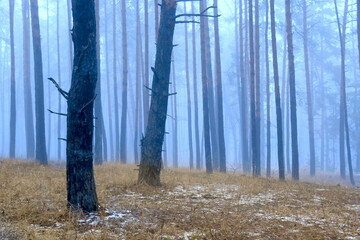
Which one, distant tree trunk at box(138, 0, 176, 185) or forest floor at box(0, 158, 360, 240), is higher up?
distant tree trunk at box(138, 0, 176, 185)

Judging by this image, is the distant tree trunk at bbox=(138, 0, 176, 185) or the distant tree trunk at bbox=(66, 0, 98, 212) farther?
the distant tree trunk at bbox=(138, 0, 176, 185)

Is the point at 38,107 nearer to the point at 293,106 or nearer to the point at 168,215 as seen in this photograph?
the point at 168,215

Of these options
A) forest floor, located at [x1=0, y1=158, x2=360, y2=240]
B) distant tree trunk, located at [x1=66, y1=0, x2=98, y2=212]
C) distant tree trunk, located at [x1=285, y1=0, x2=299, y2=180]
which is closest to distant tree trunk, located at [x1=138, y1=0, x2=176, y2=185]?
forest floor, located at [x1=0, y1=158, x2=360, y2=240]

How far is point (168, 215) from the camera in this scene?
19.0 feet

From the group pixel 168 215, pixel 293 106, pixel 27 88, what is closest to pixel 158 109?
pixel 168 215

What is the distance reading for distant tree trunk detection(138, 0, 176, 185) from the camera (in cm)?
896

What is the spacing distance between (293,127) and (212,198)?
944 centimetres

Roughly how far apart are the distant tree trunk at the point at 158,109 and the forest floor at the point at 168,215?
536mm

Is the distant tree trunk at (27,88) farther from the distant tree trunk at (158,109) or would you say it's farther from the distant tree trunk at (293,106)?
the distant tree trunk at (293,106)

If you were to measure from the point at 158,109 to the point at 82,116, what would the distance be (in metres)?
3.99

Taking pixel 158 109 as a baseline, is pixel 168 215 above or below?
below

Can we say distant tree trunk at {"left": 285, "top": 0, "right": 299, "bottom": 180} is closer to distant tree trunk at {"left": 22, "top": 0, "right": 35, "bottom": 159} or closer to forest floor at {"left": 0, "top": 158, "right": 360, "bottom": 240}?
forest floor at {"left": 0, "top": 158, "right": 360, "bottom": 240}

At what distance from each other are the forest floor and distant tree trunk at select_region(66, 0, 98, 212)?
0.37 m

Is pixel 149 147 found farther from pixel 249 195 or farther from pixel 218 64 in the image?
pixel 218 64
